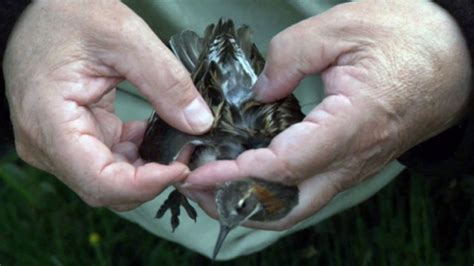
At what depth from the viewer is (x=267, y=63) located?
2.98 meters

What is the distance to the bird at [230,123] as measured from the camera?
2779 mm

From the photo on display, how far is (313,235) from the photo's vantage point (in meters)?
4.23

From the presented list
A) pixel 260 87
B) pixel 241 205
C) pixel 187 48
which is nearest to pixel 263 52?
pixel 187 48

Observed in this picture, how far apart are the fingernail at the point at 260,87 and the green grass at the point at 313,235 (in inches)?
45.1

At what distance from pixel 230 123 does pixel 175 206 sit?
19.3 inches

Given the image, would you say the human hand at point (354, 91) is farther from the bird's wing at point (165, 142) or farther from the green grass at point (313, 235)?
the green grass at point (313, 235)

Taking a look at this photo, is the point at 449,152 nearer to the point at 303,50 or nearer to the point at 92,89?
the point at 303,50

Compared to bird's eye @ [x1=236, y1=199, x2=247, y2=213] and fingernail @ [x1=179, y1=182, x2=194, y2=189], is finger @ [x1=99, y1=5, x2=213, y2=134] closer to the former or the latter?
fingernail @ [x1=179, y1=182, x2=194, y2=189]

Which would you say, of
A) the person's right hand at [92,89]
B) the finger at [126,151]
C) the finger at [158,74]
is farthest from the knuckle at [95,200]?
the finger at [158,74]

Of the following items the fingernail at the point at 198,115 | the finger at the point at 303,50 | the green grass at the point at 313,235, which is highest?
the finger at the point at 303,50

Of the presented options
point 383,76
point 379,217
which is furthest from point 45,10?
point 379,217

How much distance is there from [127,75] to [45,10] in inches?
13.2

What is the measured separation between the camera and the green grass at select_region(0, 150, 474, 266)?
4047mm

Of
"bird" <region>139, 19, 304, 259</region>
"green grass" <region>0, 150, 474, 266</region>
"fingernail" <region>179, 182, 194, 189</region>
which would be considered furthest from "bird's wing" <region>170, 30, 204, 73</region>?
"green grass" <region>0, 150, 474, 266</region>
